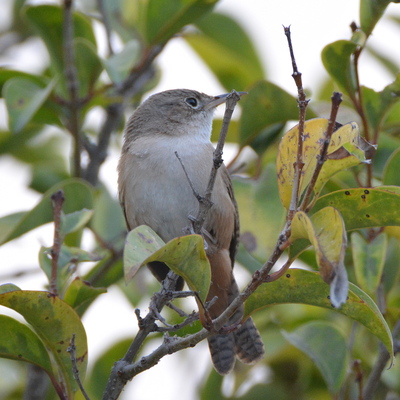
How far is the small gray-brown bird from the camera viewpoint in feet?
11.7

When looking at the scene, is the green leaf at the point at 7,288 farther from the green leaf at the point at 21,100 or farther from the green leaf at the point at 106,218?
the green leaf at the point at 106,218

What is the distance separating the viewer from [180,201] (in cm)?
356

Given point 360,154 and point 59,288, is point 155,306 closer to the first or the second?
point 59,288

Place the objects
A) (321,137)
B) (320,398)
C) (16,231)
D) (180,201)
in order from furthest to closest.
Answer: (320,398) → (180,201) → (16,231) → (321,137)

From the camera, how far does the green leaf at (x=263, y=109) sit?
3.50m

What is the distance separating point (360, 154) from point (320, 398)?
2452mm

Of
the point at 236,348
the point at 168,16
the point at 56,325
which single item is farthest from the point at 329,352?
the point at 168,16

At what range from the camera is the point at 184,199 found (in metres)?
3.56

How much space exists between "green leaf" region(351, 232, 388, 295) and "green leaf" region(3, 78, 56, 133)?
1.89 meters

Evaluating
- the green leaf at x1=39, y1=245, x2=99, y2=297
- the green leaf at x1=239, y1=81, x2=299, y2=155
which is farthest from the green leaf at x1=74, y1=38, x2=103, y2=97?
the green leaf at x1=39, y1=245, x2=99, y2=297

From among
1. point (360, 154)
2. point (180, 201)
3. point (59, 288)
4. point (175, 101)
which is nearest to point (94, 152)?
point (175, 101)

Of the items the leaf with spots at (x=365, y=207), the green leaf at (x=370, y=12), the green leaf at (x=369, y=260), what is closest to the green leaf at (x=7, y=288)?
the leaf with spots at (x=365, y=207)

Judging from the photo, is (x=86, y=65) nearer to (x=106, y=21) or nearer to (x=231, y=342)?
(x=106, y=21)

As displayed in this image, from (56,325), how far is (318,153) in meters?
1.30
